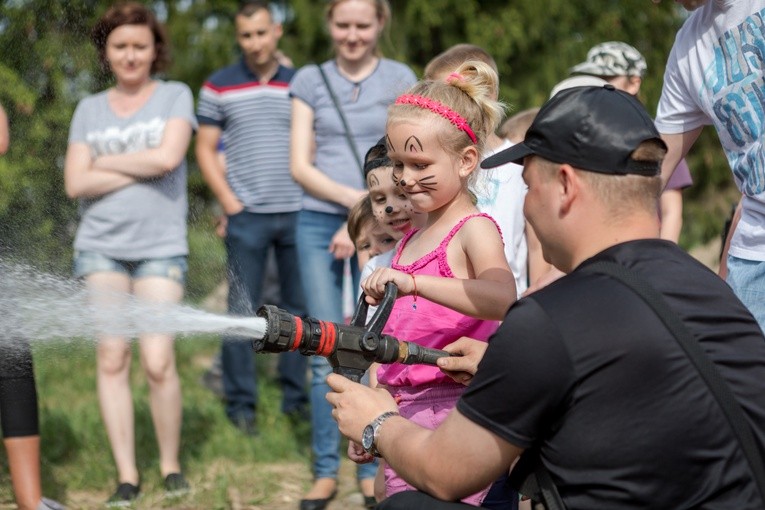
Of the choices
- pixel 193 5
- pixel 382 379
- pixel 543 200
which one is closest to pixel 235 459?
pixel 382 379

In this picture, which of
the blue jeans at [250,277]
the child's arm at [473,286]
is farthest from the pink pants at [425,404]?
the blue jeans at [250,277]

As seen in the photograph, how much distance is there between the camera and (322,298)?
585 centimetres

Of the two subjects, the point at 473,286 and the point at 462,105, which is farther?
the point at 462,105

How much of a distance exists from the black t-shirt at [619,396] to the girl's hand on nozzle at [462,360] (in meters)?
0.70

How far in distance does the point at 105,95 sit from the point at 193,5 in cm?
419

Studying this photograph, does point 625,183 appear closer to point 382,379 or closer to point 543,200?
point 543,200

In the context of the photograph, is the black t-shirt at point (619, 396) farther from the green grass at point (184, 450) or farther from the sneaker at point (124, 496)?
the sneaker at point (124, 496)

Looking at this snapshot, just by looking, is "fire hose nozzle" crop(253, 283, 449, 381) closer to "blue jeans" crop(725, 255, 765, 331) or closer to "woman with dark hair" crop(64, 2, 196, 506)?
"blue jeans" crop(725, 255, 765, 331)

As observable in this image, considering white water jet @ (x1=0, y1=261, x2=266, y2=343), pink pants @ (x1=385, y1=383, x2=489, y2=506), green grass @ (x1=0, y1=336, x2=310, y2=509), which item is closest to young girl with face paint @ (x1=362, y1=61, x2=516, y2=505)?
pink pants @ (x1=385, y1=383, x2=489, y2=506)

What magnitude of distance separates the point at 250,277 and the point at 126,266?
114 cm

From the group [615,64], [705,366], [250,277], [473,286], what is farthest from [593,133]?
[250,277]

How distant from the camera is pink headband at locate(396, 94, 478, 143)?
3.72 meters

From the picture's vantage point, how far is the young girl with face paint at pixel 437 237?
362cm

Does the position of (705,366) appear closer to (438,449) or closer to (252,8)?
(438,449)
